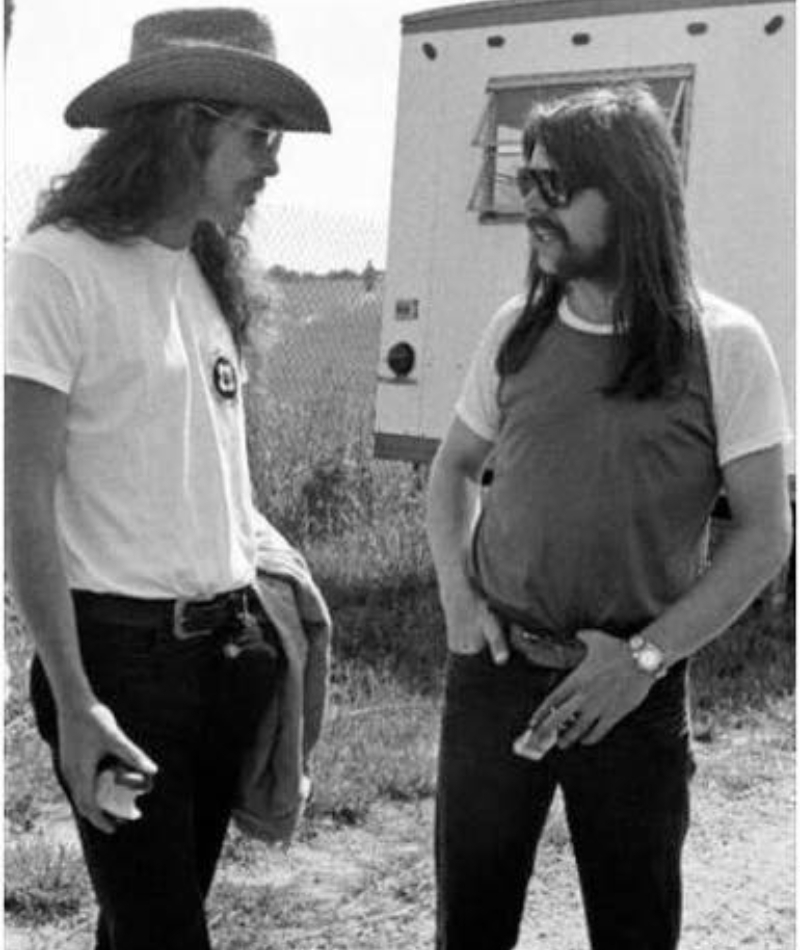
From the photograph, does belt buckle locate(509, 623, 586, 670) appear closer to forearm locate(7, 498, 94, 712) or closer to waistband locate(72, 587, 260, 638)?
waistband locate(72, 587, 260, 638)

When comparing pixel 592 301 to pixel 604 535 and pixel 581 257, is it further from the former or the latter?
pixel 604 535

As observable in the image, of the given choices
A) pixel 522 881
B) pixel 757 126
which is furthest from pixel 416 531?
pixel 522 881

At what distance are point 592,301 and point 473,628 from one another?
21.9 inches

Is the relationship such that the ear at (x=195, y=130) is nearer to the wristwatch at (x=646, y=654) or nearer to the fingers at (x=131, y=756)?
the fingers at (x=131, y=756)

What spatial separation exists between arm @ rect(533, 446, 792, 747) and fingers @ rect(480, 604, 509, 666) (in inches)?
5.1

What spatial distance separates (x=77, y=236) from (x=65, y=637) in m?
0.58

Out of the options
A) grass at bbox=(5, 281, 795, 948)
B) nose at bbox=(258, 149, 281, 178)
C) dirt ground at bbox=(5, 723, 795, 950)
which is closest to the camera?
nose at bbox=(258, 149, 281, 178)

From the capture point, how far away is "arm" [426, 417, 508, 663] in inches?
109

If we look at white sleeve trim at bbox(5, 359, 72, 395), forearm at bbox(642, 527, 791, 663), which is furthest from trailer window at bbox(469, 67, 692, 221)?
white sleeve trim at bbox(5, 359, 72, 395)

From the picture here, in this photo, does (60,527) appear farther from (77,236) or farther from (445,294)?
(445,294)

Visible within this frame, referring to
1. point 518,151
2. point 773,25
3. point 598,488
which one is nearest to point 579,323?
point 598,488

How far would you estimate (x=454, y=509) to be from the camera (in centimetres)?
288

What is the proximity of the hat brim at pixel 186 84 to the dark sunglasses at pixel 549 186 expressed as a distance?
0.40 m

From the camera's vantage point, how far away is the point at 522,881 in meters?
2.76
